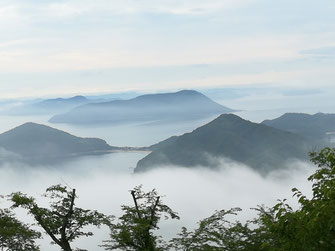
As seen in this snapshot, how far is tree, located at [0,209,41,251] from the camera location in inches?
728

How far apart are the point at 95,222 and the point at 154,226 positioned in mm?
3325

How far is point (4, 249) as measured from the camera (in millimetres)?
20203

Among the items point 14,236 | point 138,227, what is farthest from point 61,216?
point 138,227

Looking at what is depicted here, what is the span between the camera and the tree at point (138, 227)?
18453mm

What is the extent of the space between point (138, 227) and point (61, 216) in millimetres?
4273

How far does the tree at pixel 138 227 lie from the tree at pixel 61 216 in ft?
4.65

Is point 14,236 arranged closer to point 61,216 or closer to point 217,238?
point 61,216

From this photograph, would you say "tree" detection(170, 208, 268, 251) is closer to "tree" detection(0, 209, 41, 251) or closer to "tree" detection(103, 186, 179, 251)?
"tree" detection(103, 186, 179, 251)

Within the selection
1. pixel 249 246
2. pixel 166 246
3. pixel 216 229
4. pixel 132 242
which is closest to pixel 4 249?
pixel 132 242

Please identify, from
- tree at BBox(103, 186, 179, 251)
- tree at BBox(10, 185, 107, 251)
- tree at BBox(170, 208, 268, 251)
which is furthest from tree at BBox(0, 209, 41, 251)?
tree at BBox(170, 208, 268, 251)

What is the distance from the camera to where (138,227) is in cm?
1823

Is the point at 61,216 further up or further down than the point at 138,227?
further up

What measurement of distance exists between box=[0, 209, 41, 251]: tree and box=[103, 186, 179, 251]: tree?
4244 millimetres

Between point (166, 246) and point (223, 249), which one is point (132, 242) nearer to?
point (166, 246)
